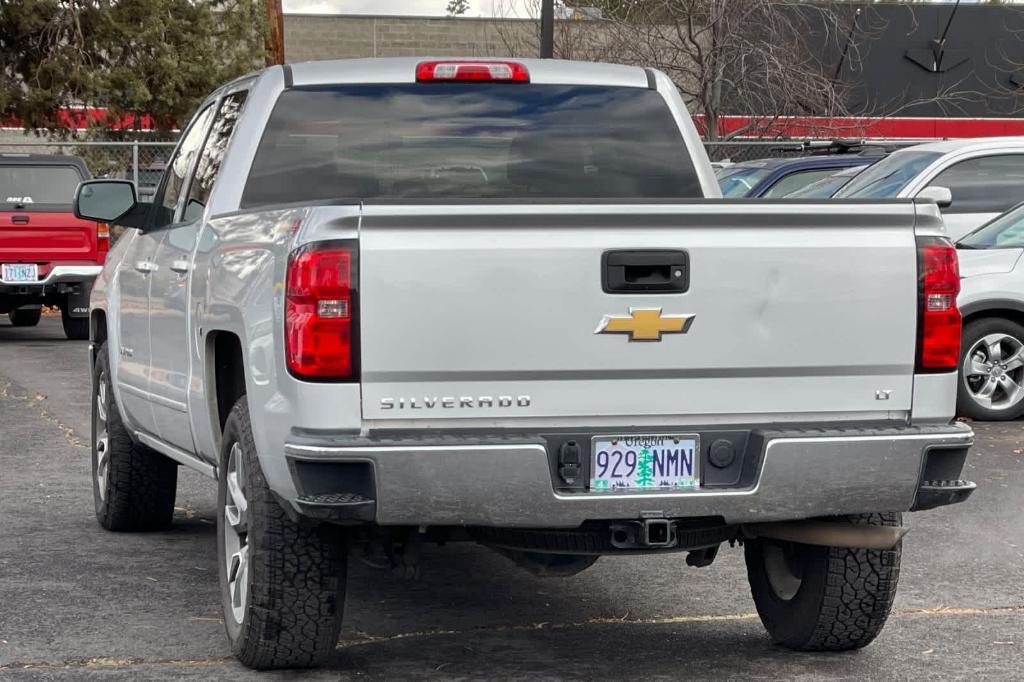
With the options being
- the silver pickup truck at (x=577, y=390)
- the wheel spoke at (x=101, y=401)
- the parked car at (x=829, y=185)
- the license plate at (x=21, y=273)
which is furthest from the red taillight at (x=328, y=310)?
the license plate at (x=21, y=273)

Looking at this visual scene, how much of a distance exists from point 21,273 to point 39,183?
1.09 meters

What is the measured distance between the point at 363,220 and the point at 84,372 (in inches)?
457

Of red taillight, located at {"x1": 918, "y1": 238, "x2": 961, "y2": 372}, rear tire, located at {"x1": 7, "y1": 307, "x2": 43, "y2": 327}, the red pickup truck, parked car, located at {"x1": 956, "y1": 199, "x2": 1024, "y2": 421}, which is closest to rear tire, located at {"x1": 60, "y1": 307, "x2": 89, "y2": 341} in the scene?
the red pickup truck

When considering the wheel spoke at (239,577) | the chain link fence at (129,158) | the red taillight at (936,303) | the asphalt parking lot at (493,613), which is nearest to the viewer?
the red taillight at (936,303)

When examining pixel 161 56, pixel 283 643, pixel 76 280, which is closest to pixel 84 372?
pixel 76 280

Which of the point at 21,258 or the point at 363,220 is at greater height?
the point at 363,220

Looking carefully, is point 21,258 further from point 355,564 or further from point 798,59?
point 798,59

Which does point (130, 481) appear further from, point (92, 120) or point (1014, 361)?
point (92, 120)

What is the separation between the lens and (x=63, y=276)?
19.2m

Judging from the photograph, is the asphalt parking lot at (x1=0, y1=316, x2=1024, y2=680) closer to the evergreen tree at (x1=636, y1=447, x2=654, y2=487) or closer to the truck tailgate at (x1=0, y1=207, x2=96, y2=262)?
the evergreen tree at (x1=636, y1=447, x2=654, y2=487)

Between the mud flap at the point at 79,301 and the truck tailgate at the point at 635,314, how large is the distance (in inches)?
598

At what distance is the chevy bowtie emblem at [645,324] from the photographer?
4.95 m

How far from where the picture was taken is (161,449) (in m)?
7.08

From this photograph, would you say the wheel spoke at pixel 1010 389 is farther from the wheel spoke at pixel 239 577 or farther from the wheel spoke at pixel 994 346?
the wheel spoke at pixel 239 577
